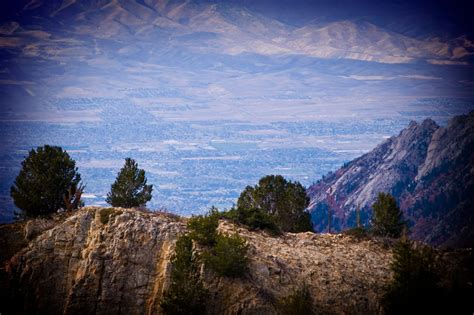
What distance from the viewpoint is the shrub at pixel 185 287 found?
116ft

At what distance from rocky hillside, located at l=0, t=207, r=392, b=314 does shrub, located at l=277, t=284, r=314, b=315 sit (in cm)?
73

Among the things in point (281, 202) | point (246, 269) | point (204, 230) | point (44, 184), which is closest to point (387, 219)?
point (281, 202)

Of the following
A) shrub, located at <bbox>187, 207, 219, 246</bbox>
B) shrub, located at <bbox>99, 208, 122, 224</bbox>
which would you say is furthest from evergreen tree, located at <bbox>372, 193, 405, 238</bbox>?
shrub, located at <bbox>99, 208, 122, 224</bbox>

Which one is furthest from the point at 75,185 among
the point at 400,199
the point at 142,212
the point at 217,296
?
the point at 400,199

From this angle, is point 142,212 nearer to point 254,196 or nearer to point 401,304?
point 254,196

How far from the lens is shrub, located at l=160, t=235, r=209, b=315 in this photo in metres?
35.4

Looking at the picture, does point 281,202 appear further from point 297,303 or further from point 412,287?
point 297,303

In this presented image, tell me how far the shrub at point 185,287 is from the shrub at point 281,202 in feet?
50.5

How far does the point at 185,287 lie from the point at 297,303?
6902mm

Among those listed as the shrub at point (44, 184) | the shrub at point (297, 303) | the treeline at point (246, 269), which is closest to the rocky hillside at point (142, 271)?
the shrub at point (297, 303)

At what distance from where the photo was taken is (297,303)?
33.9 m

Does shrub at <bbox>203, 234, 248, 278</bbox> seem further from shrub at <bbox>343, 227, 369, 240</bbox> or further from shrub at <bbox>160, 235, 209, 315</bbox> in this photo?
shrub at <bbox>343, 227, 369, 240</bbox>

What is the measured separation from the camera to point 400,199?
196 m

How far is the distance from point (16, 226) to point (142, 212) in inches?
383
